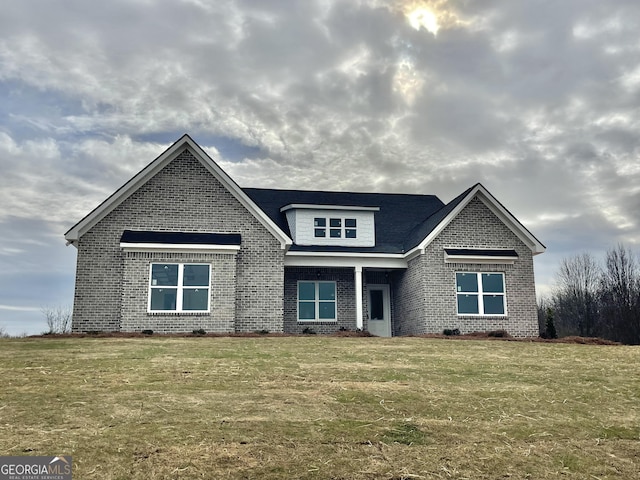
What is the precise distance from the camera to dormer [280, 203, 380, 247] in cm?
2688

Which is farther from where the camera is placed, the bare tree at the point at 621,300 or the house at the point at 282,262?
the bare tree at the point at 621,300

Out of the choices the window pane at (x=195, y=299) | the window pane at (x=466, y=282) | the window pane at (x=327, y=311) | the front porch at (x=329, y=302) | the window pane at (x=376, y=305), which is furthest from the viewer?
the window pane at (x=376, y=305)

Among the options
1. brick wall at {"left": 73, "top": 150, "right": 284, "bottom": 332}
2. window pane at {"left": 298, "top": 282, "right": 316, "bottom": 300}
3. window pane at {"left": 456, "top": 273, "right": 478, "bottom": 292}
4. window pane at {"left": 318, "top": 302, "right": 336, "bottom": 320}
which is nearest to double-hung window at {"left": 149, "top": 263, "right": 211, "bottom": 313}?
brick wall at {"left": 73, "top": 150, "right": 284, "bottom": 332}

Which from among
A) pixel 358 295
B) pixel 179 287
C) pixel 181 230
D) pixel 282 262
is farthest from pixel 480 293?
pixel 181 230

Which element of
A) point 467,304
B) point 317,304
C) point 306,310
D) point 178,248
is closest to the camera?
point 178,248

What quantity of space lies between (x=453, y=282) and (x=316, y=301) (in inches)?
242

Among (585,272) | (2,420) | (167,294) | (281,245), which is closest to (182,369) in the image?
(2,420)

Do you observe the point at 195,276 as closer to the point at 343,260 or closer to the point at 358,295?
the point at 343,260

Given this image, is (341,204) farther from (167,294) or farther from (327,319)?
(167,294)

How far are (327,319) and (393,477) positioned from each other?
19.0m

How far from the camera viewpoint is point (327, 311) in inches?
1038

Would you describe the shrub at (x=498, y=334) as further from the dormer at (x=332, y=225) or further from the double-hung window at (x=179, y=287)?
the double-hung window at (x=179, y=287)

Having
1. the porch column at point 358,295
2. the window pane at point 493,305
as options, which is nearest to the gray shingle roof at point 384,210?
the porch column at point 358,295

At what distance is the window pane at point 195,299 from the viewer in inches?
863
